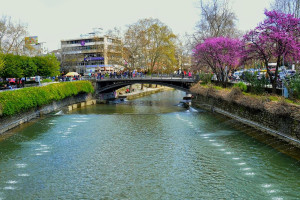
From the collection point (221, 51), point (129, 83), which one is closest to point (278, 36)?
point (221, 51)

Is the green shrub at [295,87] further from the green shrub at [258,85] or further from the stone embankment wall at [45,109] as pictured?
the stone embankment wall at [45,109]

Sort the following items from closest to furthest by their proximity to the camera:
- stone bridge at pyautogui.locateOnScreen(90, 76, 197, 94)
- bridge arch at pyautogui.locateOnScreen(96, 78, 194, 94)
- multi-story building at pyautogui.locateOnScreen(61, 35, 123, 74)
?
1. stone bridge at pyautogui.locateOnScreen(90, 76, 197, 94)
2. bridge arch at pyautogui.locateOnScreen(96, 78, 194, 94)
3. multi-story building at pyautogui.locateOnScreen(61, 35, 123, 74)

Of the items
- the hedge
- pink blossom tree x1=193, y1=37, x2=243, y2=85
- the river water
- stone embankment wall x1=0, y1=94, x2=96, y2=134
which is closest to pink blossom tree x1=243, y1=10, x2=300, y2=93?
the river water

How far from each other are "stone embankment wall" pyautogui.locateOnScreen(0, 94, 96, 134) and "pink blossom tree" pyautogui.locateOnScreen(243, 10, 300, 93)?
21.2 m

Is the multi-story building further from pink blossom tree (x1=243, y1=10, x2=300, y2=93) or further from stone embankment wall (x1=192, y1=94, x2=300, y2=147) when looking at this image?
pink blossom tree (x1=243, y1=10, x2=300, y2=93)

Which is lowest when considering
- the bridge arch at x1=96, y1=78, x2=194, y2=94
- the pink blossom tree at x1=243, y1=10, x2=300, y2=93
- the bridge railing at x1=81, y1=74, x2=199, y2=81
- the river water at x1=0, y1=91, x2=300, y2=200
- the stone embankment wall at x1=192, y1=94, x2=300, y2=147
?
the river water at x1=0, y1=91, x2=300, y2=200

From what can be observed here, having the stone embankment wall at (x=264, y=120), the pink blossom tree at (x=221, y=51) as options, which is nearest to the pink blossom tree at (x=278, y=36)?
the stone embankment wall at (x=264, y=120)

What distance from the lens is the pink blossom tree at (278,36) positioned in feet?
75.4

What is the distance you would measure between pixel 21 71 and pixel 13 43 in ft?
52.7

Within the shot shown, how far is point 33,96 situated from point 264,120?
22.7m

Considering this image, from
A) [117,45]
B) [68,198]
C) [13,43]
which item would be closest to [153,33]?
[117,45]

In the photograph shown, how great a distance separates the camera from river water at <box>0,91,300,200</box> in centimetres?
1326

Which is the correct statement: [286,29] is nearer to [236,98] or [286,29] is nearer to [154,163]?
[236,98]

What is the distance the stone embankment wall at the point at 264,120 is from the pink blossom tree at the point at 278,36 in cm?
264
